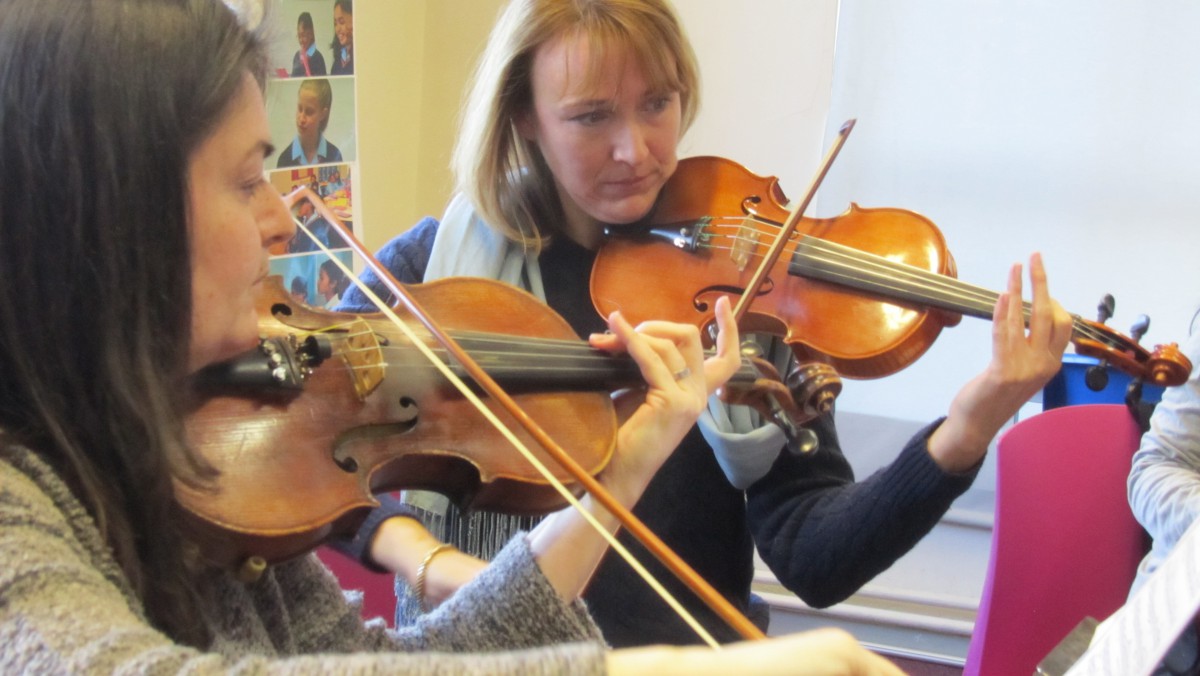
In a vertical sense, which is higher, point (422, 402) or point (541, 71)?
point (541, 71)

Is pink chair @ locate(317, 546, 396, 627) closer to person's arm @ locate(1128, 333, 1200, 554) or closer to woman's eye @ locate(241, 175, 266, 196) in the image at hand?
woman's eye @ locate(241, 175, 266, 196)

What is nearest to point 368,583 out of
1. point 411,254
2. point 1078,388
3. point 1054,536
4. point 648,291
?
point 411,254

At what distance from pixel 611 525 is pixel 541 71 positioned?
531mm

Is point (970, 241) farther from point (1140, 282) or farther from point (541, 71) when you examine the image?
point (541, 71)

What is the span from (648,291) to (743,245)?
5.1 inches

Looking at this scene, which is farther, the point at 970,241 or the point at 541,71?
the point at 970,241

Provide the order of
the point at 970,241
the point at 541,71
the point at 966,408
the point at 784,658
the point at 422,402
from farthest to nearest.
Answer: the point at 970,241 < the point at 541,71 < the point at 966,408 < the point at 422,402 < the point at 784,658

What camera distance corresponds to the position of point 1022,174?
6.28 ft

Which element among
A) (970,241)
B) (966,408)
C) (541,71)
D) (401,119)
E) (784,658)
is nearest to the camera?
(784,658)

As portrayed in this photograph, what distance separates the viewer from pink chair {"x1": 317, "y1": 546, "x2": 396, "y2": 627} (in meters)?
1.41

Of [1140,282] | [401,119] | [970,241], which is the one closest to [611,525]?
[401,119]

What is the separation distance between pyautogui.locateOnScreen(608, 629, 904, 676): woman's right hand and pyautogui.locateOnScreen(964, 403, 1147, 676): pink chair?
3.19 ft

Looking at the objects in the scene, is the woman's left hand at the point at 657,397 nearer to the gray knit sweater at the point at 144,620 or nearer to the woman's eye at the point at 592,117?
the gray knit sweater at the point at 144,620

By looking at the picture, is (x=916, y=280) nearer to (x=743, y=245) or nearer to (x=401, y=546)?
(x=743, y=245)
